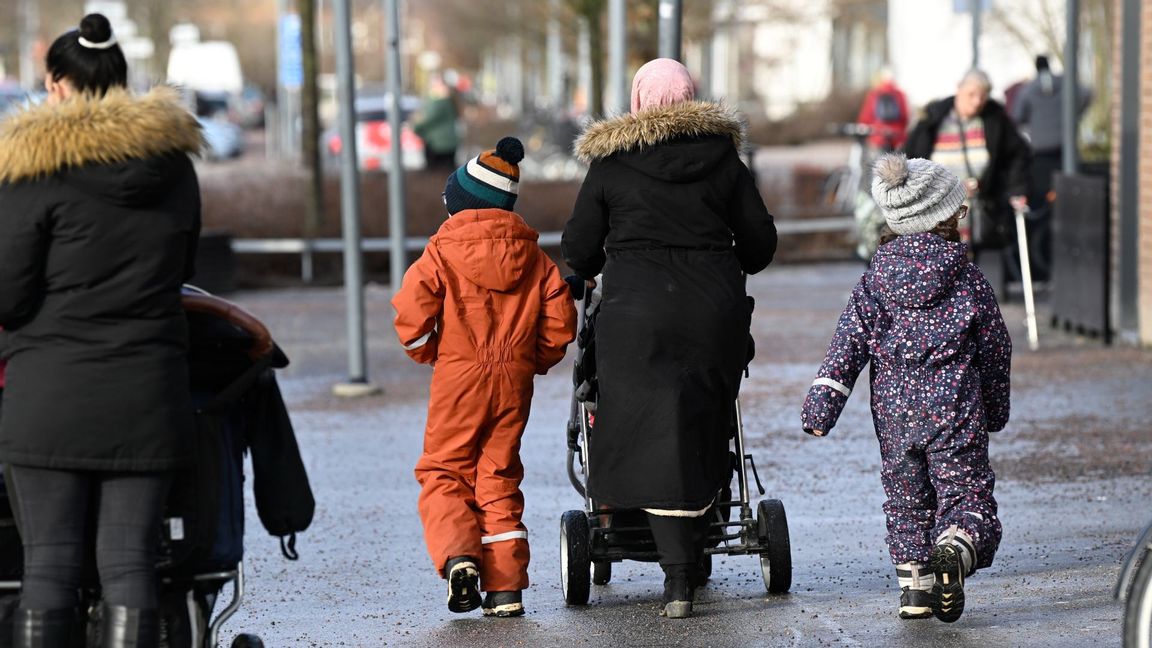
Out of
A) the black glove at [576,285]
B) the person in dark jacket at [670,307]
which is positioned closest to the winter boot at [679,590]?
the person in dark jacket at [670,307]

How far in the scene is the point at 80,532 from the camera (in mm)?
4559

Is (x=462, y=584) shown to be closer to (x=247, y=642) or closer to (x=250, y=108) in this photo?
(x=247, y=642)

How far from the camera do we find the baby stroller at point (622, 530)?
20.2ft

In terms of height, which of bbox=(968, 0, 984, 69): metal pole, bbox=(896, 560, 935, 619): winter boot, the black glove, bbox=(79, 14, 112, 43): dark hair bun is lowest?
bbox=(896, 560, 935, 619): winter boot

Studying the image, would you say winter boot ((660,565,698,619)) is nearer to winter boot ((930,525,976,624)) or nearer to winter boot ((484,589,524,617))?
winter boot ((484,589,524,617))

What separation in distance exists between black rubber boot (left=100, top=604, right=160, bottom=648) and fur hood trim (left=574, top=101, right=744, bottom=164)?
7.18 ft

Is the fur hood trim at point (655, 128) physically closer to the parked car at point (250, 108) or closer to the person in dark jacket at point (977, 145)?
the person in dark jacket at point (977, 145)

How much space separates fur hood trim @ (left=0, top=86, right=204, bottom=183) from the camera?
450 cm

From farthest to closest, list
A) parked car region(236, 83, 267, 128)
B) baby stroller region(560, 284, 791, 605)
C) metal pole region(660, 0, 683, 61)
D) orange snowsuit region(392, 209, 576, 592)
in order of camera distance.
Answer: parked car region(236, 83, 267, 128), metal pole region(660, 0, 683, 61), baby stroller region(560, 284, 791, 605), orange snowsuit region(392, 209, 576, 592)

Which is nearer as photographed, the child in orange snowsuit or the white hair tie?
the white hair tie

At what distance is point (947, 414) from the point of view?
5.75 m

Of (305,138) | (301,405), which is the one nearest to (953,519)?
(301,405)

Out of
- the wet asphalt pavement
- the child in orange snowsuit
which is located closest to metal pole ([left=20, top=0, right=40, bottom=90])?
the wet asphalt pavement

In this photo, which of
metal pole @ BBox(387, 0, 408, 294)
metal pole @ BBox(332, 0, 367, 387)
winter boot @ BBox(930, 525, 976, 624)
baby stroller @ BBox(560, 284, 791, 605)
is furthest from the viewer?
metal pole @ BBox(387, 0, 408, 294)
